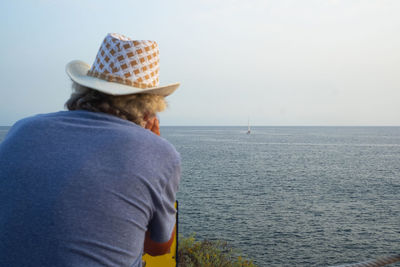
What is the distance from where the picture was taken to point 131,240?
50.3 inches

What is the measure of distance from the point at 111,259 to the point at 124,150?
1.31 ft

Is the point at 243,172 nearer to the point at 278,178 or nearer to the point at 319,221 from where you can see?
the point at 278,178

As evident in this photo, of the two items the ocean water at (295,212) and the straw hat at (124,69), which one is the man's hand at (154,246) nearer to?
the straw hat at (124,69)

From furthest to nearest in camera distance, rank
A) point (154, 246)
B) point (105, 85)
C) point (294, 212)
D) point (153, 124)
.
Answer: point (294, 212) → point (153, 124) → point (154, 246) → point (105, 85)

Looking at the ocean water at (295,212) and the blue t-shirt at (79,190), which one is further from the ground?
the blue t-shirt at (79,190)

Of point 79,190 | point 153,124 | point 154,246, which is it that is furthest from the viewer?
point 153,124

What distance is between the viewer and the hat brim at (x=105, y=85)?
1.41 meters

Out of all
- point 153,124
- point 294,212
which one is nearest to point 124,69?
point 153,124

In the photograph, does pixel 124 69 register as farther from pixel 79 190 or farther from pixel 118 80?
pixel 79 190

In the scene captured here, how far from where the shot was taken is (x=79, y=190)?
1163 mm

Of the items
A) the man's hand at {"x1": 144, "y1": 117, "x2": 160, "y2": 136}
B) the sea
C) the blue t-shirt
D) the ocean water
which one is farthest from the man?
the ocean water

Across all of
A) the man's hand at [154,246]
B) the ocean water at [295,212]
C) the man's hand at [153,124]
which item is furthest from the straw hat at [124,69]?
the ocean water at [295,212]

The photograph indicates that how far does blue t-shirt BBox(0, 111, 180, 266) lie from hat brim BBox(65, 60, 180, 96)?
145mm

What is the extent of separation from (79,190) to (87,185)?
3cm
